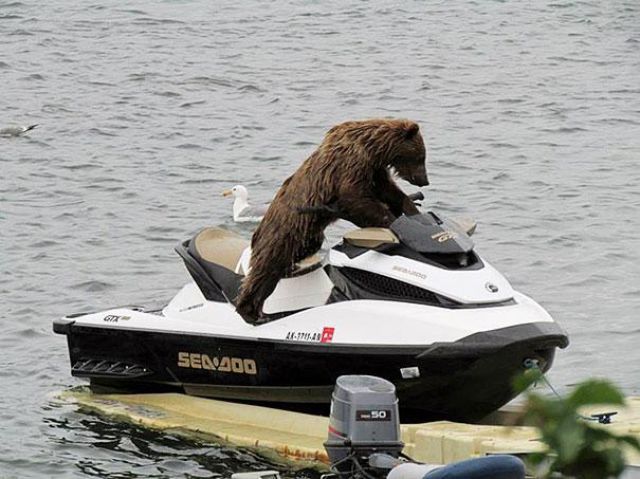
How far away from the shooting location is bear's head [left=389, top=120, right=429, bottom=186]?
254 inches

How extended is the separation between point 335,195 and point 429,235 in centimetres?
45

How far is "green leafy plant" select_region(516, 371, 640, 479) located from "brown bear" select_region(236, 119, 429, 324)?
5.09 m

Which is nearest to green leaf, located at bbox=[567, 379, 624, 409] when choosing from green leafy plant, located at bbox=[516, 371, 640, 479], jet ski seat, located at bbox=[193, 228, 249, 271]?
green leafy plant, located at bbox=[516, 371, 640, 479]

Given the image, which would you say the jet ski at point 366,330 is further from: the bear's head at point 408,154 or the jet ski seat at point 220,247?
the bear's head at point 408,154

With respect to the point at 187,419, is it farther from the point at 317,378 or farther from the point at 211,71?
the point at 211,71

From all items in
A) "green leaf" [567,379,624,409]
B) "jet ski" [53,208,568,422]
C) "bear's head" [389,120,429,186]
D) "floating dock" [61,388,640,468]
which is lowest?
"floating dock" [61,388,640,468]

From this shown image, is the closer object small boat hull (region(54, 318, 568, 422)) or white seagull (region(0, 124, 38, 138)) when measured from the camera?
small boat hull (region(54, 318, 568, 422))

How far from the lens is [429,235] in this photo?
20.5 feet

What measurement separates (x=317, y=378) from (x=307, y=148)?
9669 millimetres

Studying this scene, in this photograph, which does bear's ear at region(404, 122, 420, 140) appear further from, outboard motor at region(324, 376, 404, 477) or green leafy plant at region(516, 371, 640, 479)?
green leafy plant at region(516, 371, 640, 479)

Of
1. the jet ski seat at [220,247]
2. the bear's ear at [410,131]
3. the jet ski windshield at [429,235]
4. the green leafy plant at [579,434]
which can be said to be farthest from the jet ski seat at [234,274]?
the green leafy plant at [579,434]

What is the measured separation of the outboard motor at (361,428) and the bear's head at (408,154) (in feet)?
5.59

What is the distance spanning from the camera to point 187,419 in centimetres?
695

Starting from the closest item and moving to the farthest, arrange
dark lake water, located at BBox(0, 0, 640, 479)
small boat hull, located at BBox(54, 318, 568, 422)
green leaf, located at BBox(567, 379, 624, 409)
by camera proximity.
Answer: green leaf, located at BBox(567, 379, 624, 409) < small boat hull, located at BBox(54, 318, 568, 422) < dark lake water, located at BBox(0, 0, 640, 479)
